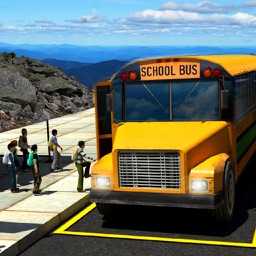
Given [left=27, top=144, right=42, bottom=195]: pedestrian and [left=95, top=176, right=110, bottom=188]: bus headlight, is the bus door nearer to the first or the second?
[left=95, top=176, right=110, bottom=188]: bus headlight

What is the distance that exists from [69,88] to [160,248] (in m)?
26.1

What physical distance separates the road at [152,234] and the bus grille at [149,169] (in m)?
0.90

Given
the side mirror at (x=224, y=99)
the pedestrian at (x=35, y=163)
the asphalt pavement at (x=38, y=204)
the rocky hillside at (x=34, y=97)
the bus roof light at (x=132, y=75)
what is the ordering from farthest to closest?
1. the rocky hillside at (x=34, y=97)
2. the pedestrian at (x=35, y=163)
3. the bus roof light at (x=132, y=75)
4. the side mirror at (x=224, y=99)
5. the asphalt pavement at (x=38, y=204)

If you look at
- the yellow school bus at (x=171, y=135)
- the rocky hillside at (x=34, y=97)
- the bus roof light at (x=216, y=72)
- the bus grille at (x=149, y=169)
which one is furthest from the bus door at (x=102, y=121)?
the rocky hillside at (x=34, y=97)

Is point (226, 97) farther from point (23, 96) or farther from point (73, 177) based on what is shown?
point (23, 96)

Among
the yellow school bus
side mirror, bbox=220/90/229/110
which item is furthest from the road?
side mirror, bbox=220/90/229/110

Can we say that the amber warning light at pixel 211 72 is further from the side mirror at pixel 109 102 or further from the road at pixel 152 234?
the road at pixel 152 234

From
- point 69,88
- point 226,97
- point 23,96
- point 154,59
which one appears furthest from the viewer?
point 69,88

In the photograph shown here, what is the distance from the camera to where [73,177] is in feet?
39.4

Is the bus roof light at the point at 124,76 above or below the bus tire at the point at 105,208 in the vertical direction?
above

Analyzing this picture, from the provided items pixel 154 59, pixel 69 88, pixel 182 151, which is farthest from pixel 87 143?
pixel 69 88

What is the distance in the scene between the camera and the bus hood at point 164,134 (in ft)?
25.2

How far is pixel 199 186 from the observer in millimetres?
7500

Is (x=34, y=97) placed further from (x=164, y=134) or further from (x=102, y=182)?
(x=164, y=134)
